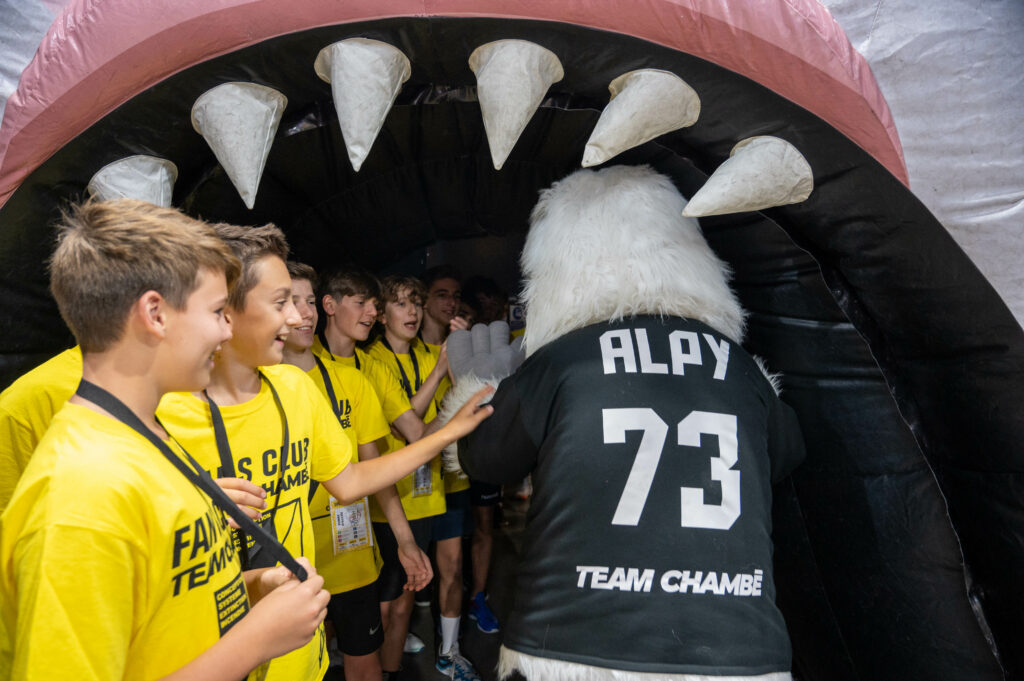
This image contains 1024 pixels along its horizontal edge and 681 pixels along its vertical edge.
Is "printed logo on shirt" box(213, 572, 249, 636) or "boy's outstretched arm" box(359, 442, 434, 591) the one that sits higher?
"printed logo on shirt" box(213, 572, 249, 636)

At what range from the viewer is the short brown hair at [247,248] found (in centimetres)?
158

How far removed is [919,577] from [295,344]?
1.88 m

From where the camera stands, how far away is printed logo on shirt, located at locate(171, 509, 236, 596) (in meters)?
1.04

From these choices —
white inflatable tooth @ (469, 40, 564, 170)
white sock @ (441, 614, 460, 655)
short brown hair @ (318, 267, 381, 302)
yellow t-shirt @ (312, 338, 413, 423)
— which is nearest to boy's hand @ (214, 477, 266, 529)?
white inflatable tooth @ (469, 40, 564, 170)

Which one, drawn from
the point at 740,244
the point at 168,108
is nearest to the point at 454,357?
the point at 740,244

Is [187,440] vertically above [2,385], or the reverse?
[2,385]

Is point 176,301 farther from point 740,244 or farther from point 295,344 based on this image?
point 740,244

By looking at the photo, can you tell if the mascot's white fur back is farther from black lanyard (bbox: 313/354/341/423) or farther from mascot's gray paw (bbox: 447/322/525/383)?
black lanyard (bbox: 313/354/341/423)

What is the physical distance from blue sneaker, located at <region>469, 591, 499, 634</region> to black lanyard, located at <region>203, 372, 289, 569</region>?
2.20 meters

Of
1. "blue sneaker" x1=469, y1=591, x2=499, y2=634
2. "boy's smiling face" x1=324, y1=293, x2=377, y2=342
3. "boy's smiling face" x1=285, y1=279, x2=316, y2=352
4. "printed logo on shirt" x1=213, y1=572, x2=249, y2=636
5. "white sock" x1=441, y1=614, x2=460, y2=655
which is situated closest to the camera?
"printed logo on shirt" x1=213, y1=572, x2=249, y2=636

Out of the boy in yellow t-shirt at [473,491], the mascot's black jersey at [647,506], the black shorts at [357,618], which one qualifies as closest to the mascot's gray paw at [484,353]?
the mascot's black jersey at [647,506]

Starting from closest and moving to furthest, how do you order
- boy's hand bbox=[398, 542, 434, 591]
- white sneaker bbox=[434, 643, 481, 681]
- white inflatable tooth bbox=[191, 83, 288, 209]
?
white inflatable tooth bbox=[191, 83, 288, 209] → boy's hand bbox=[398, 542, 434, 591] → white sneaker bbox=[434, 643, 481, 681]

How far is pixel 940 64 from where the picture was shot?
4.49ft

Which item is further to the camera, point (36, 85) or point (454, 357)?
point (454, 357)
